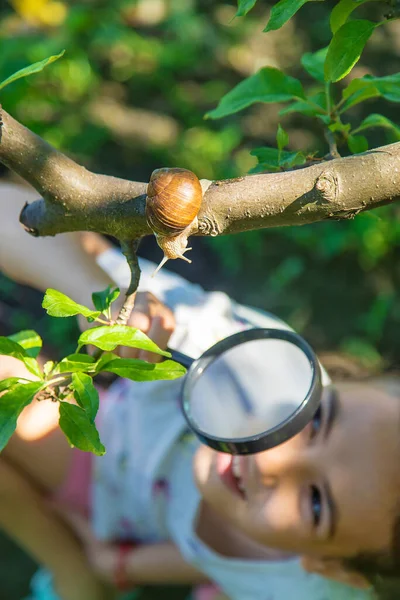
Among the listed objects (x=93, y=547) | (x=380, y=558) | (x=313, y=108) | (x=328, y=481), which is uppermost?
(x=313, y=108)

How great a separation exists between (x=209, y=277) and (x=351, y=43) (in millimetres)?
2088

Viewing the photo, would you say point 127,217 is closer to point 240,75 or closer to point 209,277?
point 209,277

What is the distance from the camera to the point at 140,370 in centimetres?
76

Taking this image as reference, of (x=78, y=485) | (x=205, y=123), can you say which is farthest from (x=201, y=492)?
(x=205, y=123)

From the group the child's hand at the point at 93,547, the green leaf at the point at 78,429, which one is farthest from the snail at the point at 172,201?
the child's hand at the point at 93,547

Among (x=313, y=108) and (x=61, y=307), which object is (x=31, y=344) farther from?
(x=313, y=108)

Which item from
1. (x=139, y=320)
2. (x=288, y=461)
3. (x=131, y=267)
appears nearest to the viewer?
(x=131, y=267)

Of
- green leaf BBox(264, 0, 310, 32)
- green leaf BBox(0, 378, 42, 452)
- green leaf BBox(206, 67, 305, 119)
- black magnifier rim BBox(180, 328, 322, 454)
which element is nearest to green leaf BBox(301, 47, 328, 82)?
green leaf BBox(206, 67, 305, 119)

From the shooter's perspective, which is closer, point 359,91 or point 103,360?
point 103,360

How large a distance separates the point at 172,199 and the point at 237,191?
0.30ft

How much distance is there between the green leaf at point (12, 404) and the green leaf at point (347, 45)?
50 centimetres

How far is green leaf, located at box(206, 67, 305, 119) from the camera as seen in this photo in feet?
3.37

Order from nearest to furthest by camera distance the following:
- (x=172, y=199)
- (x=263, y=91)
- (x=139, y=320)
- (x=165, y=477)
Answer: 1. (x=172, y=199)
2. (x=263, y=91)
3. (x=139, y=320)
4. (x=165, y=477)

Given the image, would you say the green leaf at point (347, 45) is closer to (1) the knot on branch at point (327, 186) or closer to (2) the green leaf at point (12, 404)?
(1) the knot on branch at point (327, 186)
